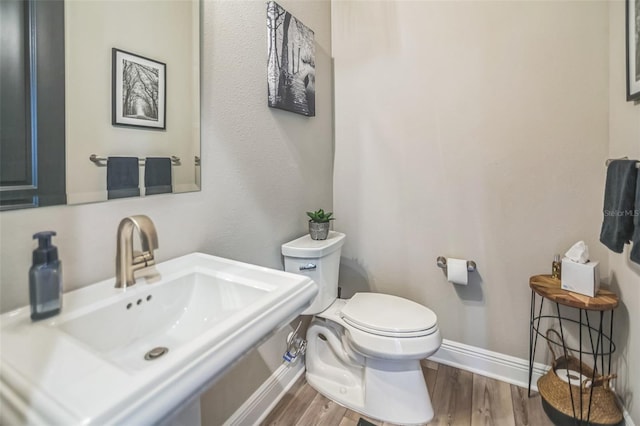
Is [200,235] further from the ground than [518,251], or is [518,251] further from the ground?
[200,235]

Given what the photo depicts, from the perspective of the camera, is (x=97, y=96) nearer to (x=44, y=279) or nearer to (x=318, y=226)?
(x=44, y=279)

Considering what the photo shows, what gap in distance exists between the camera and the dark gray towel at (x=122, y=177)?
2.96ft

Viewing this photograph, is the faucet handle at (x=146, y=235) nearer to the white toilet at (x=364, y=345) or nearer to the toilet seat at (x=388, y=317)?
the white toilet at (x=364, y=345)

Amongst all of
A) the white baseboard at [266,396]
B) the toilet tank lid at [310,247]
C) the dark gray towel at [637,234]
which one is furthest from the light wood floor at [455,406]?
the dark gray towel at [637,234]

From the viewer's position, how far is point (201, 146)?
1.14m

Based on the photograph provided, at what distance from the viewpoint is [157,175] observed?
40.3 inches

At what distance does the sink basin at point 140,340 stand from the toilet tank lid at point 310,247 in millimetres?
503

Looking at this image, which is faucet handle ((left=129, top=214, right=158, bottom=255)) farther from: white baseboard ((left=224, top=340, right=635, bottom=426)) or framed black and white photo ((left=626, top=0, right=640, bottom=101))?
framed black and white photo ((left=626, top=0, right=640, bottom=101))


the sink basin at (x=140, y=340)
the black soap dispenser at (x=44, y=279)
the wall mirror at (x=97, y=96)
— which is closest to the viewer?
the sink basin at (x=140, y=340)

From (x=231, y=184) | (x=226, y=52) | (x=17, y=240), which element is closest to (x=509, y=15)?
(x=226, y=52)

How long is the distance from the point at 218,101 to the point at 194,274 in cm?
67

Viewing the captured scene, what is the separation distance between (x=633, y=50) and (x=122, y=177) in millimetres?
1862

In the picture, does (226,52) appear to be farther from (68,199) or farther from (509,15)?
(509,15)

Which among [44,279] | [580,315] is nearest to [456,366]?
[580,315]
